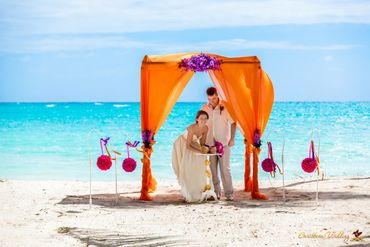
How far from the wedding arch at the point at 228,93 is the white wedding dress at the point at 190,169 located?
1.68ft

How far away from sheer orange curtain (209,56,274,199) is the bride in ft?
2.27

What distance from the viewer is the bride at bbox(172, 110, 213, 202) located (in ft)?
30.1

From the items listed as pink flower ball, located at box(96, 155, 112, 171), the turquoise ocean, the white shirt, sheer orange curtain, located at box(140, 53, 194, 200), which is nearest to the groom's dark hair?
the white shirt

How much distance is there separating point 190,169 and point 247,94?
139 centimetres

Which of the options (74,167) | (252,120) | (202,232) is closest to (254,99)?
(252,120)

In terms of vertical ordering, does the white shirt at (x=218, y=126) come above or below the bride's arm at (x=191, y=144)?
above

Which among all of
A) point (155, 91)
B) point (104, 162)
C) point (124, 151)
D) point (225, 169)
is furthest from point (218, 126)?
point (124, 151)

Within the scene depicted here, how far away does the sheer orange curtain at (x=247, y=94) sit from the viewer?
961 cm

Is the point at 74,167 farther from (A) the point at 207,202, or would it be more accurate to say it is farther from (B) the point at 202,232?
(B) the point at 202,232

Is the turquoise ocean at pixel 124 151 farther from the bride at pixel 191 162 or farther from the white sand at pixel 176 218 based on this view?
the white sand at pixel 176 218

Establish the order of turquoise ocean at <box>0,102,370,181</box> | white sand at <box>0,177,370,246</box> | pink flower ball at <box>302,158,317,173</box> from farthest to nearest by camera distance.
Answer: turquoise ocean at <box>0,102,370,181</box>
pink flower ball at <box>302,158,317,173</box>
white sand at <box>0,177,370,246</box>

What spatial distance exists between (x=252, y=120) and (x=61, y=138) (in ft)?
64.5

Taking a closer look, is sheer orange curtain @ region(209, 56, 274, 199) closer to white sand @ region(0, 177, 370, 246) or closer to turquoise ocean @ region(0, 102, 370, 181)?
turquoise ocean @ region(0, 102, 370, 181)

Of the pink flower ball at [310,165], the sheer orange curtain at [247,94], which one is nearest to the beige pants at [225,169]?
the sheer orange curtain at [247,94]
